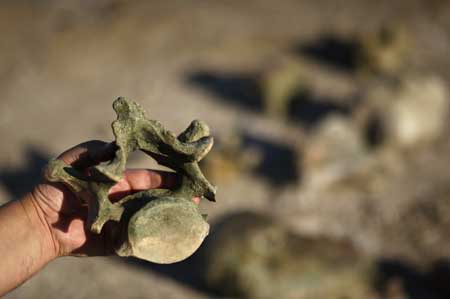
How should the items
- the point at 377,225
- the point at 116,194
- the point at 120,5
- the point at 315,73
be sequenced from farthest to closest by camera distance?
the point at 120,5 → the point at 315,73 → the point at 377,225 → the point at 116,194

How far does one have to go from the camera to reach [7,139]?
28.6ft

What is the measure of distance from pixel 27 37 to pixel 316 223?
247 inches

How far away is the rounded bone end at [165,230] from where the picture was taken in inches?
112

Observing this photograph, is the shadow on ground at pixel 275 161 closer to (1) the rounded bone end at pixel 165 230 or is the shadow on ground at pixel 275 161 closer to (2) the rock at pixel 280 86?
(2) the rock at pixel 280 86

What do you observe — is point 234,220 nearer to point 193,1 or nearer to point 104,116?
point 104,116

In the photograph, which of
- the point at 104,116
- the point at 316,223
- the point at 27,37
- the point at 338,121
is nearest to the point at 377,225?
the point at 316,223

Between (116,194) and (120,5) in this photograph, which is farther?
(120,5)

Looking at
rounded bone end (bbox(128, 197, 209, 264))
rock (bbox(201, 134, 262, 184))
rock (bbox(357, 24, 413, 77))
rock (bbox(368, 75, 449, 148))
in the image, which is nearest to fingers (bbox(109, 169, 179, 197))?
rounded bone end (bbox(128, 197, 209, 264))

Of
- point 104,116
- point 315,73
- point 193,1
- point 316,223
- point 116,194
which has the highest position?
point 193,1

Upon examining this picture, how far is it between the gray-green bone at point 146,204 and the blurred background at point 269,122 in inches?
120

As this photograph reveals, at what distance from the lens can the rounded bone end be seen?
9.32 ft

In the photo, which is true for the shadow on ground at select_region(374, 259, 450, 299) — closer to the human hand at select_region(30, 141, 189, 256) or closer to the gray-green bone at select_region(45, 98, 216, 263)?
the human hand at select_region(30, 141, 189, 256)

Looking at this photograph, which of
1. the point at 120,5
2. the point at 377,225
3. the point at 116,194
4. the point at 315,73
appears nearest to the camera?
the point at 116,194

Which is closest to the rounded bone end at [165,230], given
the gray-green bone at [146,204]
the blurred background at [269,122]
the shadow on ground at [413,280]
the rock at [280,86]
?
the gray-green bone at [146,204]
